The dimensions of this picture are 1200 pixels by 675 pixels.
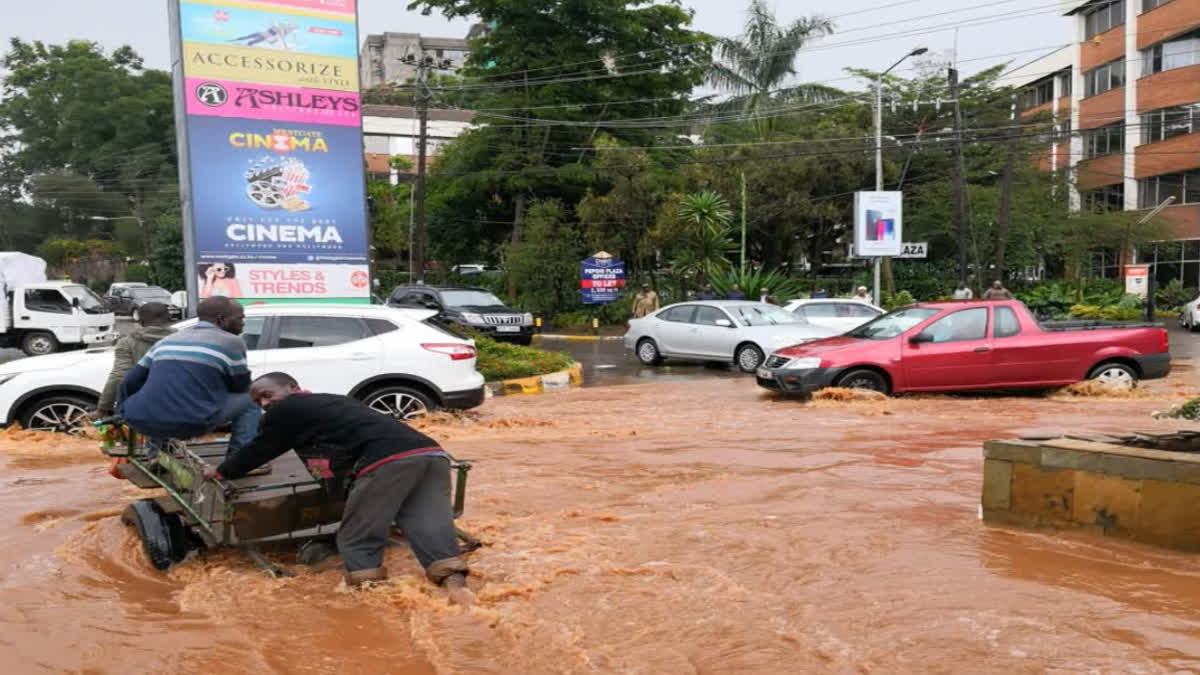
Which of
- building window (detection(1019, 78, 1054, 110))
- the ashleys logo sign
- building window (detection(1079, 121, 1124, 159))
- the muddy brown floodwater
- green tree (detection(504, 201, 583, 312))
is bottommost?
the muddy brown floodwater

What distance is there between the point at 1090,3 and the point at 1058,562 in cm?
4461

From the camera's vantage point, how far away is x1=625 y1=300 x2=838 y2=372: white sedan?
661 inches

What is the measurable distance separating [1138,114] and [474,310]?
101 feet

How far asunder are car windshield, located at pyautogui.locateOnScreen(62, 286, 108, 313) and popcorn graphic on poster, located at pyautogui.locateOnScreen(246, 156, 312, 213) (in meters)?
8.92

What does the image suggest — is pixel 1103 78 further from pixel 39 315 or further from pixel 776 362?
pixel 39 315

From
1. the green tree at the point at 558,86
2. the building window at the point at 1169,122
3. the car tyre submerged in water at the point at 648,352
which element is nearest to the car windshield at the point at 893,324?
the car tyre submerged in water at the point at 648,352

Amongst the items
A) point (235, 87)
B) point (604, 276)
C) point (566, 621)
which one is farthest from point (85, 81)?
point (566, 621)

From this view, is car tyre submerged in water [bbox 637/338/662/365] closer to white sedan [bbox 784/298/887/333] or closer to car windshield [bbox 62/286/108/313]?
white sedan [bbox 784/298/887/333]

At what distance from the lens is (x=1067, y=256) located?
35750 millimetres

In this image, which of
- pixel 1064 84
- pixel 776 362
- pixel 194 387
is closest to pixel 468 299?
pixel 776 362

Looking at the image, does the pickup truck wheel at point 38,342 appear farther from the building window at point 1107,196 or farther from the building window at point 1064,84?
the building window at point 1064,84

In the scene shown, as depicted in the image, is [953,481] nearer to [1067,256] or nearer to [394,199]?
[1067,256]

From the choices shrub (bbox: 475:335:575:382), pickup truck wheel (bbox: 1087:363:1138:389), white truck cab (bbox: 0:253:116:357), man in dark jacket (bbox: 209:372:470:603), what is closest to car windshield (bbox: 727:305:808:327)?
shrub (bbox: 475:335:575:382)

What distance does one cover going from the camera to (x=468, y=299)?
901 inches
